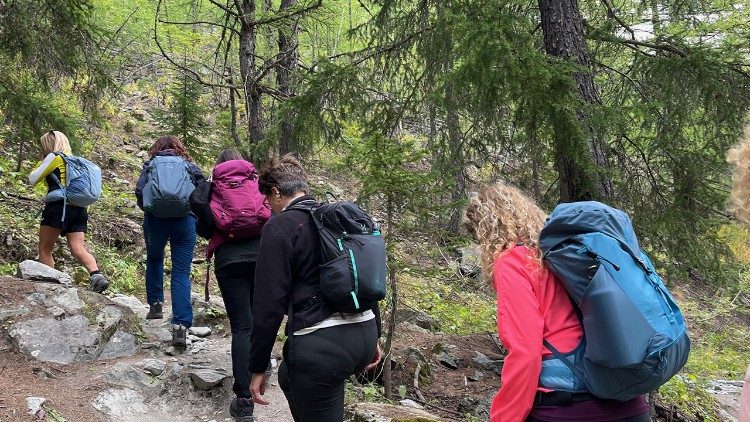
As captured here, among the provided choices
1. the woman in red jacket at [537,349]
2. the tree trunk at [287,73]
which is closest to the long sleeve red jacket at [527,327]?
the woman in red jacket at [537,349]

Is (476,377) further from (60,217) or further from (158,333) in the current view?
(60,217)

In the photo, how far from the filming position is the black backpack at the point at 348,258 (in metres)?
3.07

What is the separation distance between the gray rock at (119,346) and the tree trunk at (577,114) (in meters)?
4.53

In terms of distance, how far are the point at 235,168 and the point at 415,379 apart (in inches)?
146

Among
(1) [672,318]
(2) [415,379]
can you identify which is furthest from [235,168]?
(2) [415,379]

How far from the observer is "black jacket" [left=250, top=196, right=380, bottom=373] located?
3.12 meters

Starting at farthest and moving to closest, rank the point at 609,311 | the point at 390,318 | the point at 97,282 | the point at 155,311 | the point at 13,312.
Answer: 1. the point at 97,282
2. the point at 155,311
3. the point at 390,318
4. the point at 13,312
5. the point at 609,311

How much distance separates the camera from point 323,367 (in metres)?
3.06

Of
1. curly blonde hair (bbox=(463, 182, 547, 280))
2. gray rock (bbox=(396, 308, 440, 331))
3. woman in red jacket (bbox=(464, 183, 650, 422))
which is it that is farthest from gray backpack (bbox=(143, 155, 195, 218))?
gray rock (bbox=(396, 308, 440, 331))

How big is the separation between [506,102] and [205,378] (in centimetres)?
379

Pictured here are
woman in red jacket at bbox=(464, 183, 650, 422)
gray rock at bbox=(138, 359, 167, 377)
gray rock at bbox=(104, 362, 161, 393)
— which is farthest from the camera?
gray rock at bbox=(138, 359, 167, 377)

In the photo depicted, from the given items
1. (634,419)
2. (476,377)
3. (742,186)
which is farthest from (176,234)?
(742,186)

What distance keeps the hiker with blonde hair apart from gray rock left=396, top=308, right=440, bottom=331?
4559mm

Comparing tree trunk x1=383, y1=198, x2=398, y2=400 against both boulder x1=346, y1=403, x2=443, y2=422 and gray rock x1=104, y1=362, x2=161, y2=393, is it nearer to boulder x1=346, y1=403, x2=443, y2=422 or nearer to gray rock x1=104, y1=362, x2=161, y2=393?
boulder x1=346, y1=403, x2=443, y2=422
